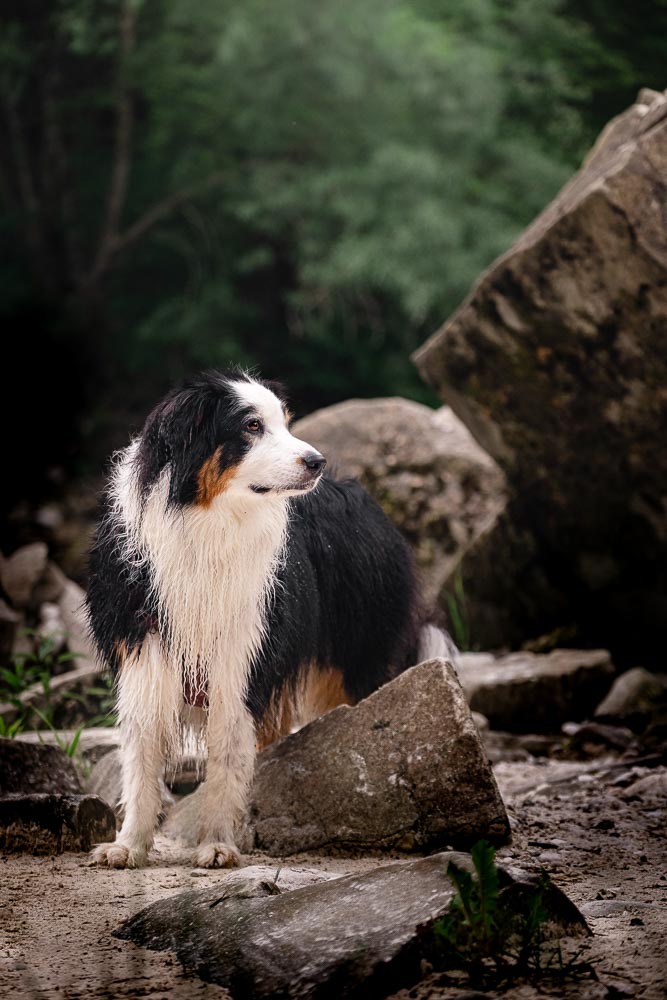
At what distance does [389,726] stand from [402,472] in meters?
3.67

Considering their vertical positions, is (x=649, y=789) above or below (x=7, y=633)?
above

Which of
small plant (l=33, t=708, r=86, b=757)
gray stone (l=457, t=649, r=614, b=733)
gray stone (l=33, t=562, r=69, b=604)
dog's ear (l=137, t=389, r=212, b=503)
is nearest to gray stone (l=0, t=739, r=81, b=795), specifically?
small plant (l=33, t=708, r=86, b=757)

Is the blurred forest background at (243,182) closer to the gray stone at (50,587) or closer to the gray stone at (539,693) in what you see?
the gray stone at (50,587)

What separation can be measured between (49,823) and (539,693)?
2.59 m

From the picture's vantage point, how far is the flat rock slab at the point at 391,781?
3.37 m

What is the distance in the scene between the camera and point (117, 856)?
3.33 metres

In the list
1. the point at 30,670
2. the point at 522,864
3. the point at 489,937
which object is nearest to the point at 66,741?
the point at 30,670

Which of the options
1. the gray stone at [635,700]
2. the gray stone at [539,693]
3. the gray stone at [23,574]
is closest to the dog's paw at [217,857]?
Answer: the gray stone at [539,693]

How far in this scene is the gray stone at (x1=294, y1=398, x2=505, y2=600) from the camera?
694cm

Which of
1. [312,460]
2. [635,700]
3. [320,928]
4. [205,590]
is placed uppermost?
[312,460]

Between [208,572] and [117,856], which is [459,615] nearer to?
[208,572]

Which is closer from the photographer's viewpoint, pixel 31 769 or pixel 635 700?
pixel 31 769

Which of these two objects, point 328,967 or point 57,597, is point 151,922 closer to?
point 328,967

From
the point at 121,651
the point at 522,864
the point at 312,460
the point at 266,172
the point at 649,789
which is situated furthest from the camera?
the point at 266,172
